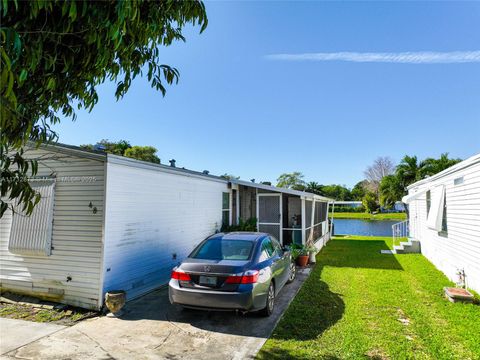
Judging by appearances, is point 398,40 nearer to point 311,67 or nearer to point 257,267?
point 311,67

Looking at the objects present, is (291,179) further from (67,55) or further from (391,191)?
(67,55)

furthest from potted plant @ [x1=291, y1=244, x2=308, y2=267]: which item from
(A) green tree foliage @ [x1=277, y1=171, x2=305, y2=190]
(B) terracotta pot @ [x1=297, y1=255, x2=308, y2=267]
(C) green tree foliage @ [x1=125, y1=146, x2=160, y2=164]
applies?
(A) green tree foliage @ [x1=277, y1=171, x2=305, y2=190]

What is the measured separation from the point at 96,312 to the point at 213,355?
3022mm

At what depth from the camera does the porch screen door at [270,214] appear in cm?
1193

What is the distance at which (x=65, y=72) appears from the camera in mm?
2518

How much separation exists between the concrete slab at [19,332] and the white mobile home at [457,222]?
8646mm

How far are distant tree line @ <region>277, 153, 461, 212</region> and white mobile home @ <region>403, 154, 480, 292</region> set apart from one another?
301 inches

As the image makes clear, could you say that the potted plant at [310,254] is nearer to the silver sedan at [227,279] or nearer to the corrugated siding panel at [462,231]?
the corrugated siding panel at [462,231]

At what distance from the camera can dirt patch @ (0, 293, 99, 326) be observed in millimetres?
5500

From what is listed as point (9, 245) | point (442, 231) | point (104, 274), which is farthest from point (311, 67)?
point (9, 245)

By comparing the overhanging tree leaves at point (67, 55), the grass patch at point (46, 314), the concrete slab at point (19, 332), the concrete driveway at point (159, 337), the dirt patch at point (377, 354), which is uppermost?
the overhanging tree leaves at point (67, 55)

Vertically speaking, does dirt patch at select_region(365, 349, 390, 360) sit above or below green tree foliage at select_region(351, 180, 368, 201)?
below

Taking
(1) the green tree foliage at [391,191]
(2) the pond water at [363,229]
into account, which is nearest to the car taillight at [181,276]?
(2) the pond water at [363,229]

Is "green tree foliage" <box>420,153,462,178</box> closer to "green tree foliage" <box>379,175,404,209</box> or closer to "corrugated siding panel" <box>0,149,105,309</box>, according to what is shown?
"green tree foliage" <box>379,175,404,209</box>
